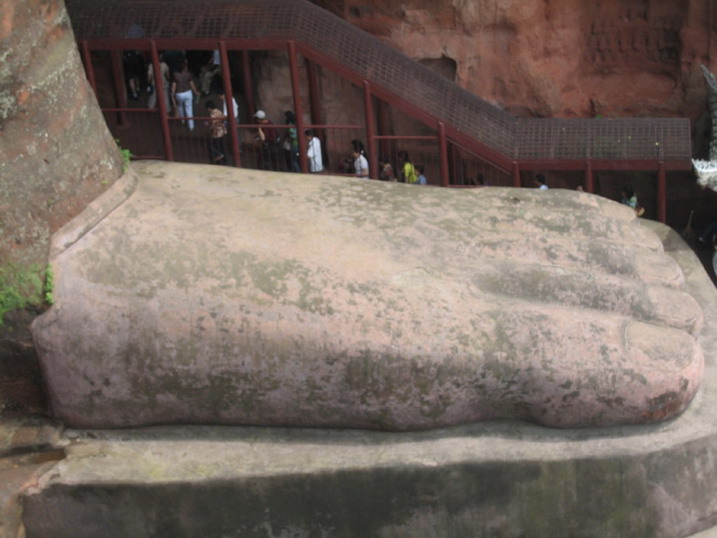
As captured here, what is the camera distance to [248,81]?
8.12m

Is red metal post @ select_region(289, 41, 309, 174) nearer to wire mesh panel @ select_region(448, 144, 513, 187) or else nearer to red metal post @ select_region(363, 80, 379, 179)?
red metal post @ select_region(363, 80, 379, 179)

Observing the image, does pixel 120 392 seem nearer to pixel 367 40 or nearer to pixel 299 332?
pixel 299 332

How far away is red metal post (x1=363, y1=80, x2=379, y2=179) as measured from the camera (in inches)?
294

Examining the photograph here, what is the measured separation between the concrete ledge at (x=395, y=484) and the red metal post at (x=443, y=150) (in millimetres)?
3128

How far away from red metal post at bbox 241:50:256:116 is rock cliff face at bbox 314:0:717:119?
0.65 meters

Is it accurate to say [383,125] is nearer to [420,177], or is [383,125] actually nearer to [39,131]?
[420,177]

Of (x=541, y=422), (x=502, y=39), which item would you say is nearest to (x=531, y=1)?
(x=502, y=39)

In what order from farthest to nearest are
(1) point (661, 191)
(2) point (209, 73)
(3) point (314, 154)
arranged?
(2) point (209, 73) → (3) point (314, 154) → (1) point (661, 191)

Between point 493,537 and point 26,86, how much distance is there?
246 centimetres

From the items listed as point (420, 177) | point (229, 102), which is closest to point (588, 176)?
point (420, 177)

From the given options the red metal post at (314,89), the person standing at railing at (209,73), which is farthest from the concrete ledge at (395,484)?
the person standing at railing at (209,73)

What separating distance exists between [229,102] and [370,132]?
34.9 inches

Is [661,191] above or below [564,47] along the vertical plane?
below

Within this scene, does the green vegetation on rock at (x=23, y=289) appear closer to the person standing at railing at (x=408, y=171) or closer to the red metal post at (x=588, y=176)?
the person standing at railing at (x=408, y=171)
